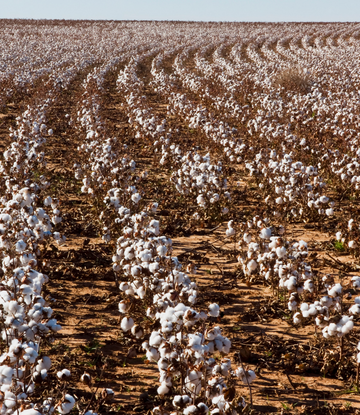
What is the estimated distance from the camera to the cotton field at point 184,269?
3377mm

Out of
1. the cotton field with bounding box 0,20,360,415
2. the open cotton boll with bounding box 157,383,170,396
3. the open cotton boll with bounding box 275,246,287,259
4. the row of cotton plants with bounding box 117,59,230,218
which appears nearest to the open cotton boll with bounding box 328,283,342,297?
the cotton field with bounding box 0,20,360,415

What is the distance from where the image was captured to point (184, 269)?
19.3 ft

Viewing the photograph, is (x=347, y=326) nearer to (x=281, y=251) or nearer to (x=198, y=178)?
(x=281, y=251)

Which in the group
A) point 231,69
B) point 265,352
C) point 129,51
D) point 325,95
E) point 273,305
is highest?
point 129,51

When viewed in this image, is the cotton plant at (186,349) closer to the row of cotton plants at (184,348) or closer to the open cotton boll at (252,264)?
the row of cotton plants at (184,348)

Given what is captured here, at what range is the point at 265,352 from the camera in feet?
15.3

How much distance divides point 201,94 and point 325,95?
5196mm

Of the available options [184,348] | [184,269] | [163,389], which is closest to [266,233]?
[184,269]

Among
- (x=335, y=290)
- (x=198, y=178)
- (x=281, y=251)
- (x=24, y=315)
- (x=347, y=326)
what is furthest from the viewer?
(x=198, y=178)

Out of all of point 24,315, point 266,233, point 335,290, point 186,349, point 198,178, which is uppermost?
point 198,178

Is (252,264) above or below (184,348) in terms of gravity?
above

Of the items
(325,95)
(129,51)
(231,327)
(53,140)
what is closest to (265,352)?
(231,327)

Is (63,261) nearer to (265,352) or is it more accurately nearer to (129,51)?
(265,352)

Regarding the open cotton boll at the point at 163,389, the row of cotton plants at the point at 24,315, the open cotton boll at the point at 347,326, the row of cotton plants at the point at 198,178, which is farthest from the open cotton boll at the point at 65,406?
the row of cotton plants at the point at 198,178
